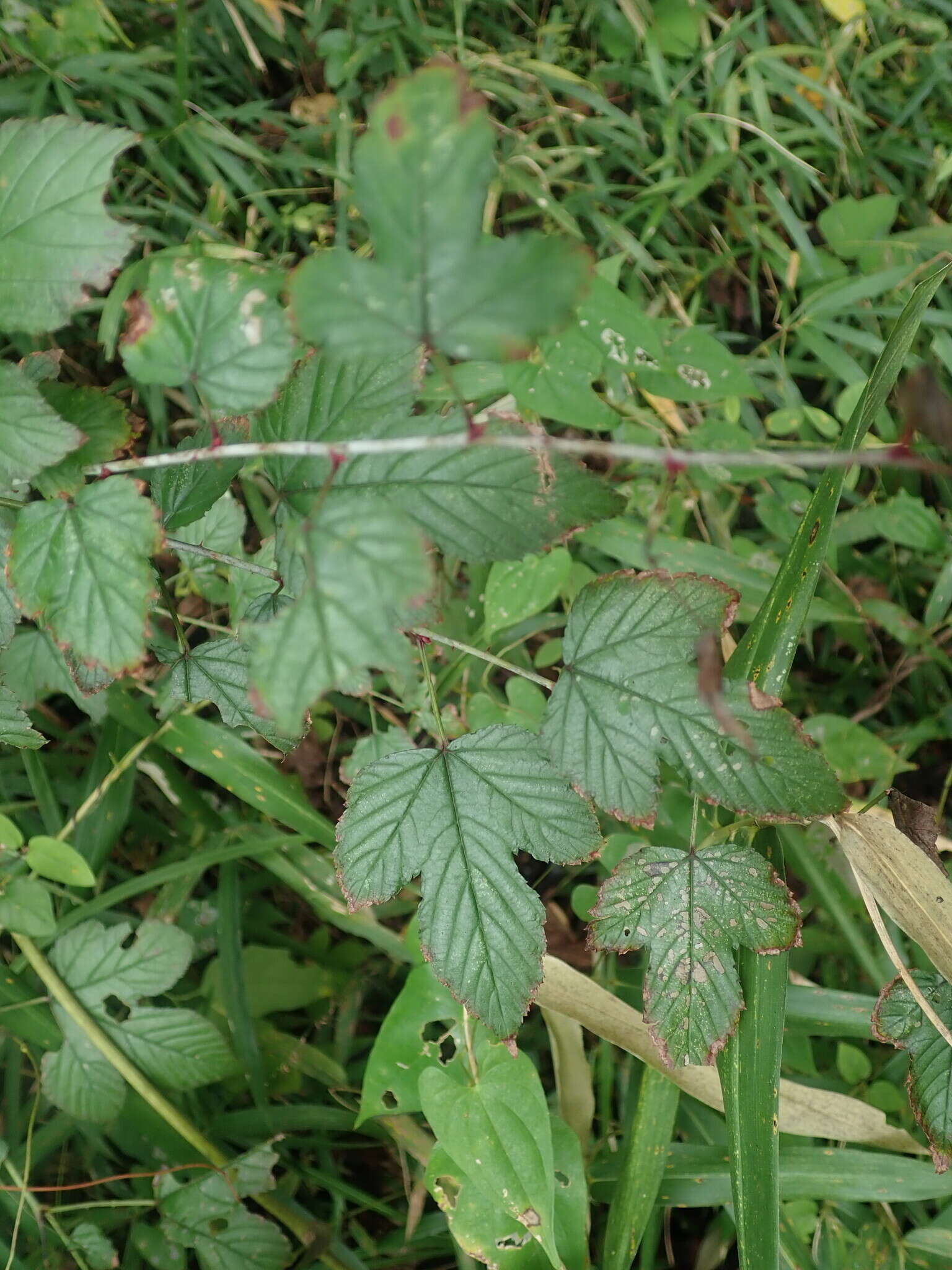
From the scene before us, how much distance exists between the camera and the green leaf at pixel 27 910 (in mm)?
1145

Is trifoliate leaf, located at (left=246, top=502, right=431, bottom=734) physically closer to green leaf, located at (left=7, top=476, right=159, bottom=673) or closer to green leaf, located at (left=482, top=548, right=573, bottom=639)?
green leaf, located at (left=7, top=476, right=159, bottom=673)

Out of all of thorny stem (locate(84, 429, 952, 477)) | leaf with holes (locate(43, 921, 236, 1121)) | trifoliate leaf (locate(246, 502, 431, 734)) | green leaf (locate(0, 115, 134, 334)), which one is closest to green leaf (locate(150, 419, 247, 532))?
thorny stem (locate(84, 429, 952, 477))

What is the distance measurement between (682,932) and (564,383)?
0.86 meters

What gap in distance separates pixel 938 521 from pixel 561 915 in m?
1.01

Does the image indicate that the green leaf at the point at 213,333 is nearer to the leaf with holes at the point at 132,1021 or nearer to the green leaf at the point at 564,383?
the green leaf at the point at 564,383

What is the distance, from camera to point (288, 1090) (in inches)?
55.7

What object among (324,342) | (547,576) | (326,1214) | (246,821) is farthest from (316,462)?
(326,1214)

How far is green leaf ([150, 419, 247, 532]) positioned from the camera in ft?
2.24

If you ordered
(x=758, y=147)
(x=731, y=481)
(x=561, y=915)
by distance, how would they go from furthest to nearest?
(x=758, y=147) → (x=731, y=481) → (x=561, y=915)

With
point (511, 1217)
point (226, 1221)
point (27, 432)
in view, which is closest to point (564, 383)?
point (27, 432)

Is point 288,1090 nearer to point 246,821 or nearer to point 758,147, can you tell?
Answer: point 246,821

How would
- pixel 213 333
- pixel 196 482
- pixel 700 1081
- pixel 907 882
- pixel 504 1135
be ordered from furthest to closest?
1. pixel 700 1081
2. pixel 504 1135
3. pixel 907 882
4. pixel 196 482
5. pixel 213 333

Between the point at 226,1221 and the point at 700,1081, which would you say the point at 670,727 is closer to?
the point at 700,1081

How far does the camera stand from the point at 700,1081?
113cm
